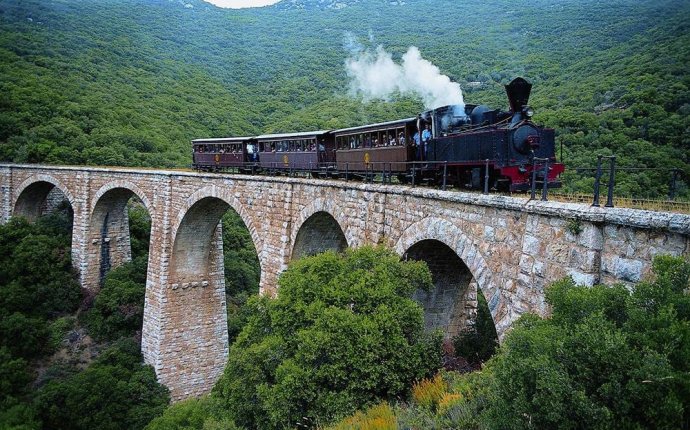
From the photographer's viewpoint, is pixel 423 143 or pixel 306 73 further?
pixel 306 73

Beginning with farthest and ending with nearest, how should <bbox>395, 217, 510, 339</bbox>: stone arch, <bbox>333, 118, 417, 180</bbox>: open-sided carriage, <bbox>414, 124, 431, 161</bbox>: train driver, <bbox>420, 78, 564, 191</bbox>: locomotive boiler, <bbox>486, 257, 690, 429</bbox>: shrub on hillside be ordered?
<bbox>333, 118, 417, 180</bbox>: open-sided carriage, <bbox>414, 124, 431, 161</bbox>: train driver, <bbox>420, 78, 564, 191</bbox>: locomotive boiler, <bbox>395, 217, 510, 339</bbox>: stone arch, <bbox>486, 257, 690, 429</bbox>: shrub on hillside

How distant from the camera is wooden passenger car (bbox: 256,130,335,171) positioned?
Answer: 19484mm

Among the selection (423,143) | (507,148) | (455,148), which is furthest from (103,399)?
(507,148)

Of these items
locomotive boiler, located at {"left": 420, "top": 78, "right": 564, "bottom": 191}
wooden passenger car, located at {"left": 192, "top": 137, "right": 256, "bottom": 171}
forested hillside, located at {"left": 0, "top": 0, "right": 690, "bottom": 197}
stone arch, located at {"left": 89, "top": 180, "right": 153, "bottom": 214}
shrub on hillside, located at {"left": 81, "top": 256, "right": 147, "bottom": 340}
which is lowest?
shrub on hillside, located at {"left": 81, "top": 256, "right": 147, "bottom": 340}

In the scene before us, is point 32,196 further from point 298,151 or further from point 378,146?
point 378,146

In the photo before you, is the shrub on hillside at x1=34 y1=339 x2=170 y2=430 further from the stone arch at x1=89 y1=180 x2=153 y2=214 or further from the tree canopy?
the tree canopy

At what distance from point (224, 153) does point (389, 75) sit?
128 ft

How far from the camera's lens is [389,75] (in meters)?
60.9

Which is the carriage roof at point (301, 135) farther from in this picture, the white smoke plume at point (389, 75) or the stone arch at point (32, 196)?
the stone arch at point (32, 196)

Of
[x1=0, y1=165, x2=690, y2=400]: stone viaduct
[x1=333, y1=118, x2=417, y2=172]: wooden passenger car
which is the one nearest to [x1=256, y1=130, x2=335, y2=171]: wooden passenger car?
[x1=333, y1=118, x2=417, y2=172]: wooden passenger car

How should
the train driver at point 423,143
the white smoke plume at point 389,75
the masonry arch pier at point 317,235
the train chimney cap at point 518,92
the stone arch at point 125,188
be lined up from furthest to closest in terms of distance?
the white smoke plume at point 389,75
the stone arch at point 125,188
the masonry arch pier at point 317,235
the train driver at point 423,143
the train chimney cap at point 518,92

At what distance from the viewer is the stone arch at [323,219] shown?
13805mm

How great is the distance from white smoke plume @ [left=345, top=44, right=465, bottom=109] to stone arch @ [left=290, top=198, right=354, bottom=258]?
13.7 meters

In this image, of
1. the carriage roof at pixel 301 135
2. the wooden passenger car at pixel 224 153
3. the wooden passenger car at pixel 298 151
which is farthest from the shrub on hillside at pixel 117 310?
the carriage roof at pixel 301 135
